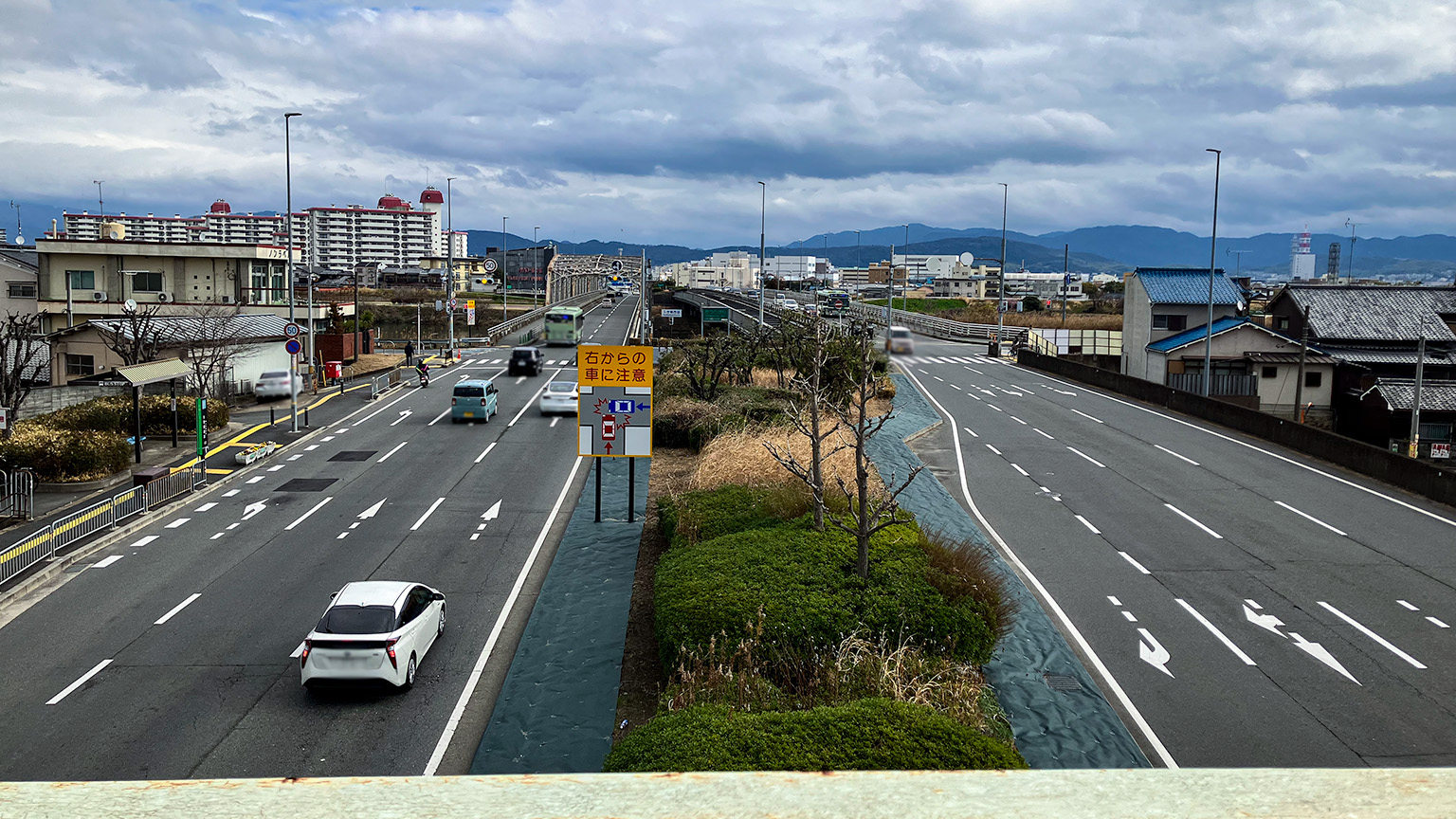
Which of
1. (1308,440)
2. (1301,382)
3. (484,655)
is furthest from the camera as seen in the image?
(1301,382)

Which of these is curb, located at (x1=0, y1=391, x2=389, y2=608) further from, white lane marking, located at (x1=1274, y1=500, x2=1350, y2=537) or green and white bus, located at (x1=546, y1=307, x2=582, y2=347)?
green and white bus, located at (x1=546, y1=307, x2=582, y2=347)

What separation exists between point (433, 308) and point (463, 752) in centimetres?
11443

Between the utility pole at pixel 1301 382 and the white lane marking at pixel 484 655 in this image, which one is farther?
the utility pole at pixel 1301 382

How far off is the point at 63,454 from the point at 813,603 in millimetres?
22757

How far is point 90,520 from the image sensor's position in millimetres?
22438

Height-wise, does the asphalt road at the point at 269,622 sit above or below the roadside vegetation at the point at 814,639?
below

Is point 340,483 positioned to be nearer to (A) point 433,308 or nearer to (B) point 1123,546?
(B) point 1123,546

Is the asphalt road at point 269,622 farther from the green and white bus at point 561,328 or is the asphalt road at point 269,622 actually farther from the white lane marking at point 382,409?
the green and white bus at point 561,328

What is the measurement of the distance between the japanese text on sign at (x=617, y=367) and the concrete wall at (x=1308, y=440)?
2081 cm

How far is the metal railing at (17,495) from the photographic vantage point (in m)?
23.7

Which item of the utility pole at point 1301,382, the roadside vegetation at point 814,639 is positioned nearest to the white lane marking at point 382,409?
the roadside vegetation at point 814,639

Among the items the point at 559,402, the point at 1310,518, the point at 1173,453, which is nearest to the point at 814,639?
the point at 1310,518

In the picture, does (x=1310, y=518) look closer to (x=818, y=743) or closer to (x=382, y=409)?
(x=818, y=743)

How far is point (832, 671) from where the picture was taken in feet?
41.7
